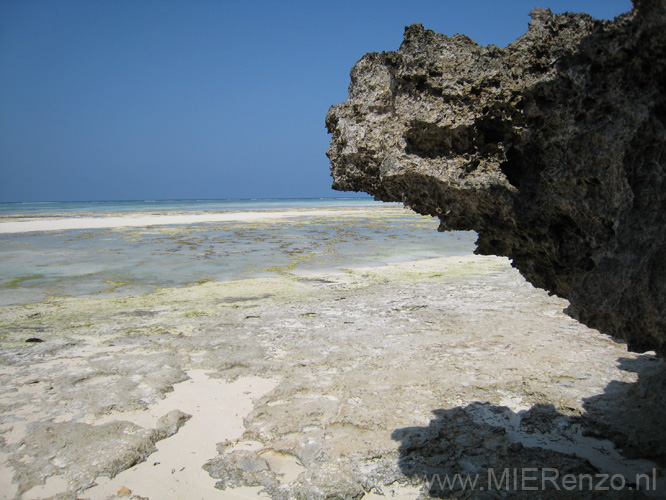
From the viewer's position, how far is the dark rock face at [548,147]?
2148mm

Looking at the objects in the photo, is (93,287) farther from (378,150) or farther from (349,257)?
(378,150)

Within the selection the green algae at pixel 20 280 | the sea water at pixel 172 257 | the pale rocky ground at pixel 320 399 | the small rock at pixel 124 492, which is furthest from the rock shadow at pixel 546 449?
the green algae at pixel 20 280

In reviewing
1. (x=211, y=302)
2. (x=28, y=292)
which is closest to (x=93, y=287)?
(x=28, y=292)

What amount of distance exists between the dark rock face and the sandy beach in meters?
1.29

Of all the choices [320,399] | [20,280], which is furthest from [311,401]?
[20,280]

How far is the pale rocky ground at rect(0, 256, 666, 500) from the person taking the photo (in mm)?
2975

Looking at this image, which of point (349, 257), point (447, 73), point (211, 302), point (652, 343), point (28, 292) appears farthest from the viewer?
point (349, 257)

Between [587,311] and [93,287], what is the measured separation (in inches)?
328

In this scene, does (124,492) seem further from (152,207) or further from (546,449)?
(152,207)

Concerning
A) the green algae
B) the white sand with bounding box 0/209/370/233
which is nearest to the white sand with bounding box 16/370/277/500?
the green algae

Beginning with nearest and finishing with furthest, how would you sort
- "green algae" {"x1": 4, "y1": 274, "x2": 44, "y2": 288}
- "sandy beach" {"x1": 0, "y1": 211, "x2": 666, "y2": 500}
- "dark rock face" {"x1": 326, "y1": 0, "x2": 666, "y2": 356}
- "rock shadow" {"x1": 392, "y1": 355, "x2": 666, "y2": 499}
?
"dark rock face" {"x1": 326, "y1": 0, "x2": 666, "y2": 356}, "rock shadow" {"x1": 392, "y1": 355, "x2": 666, "y2": 499}, "sandy beach" {"x1": 0, "y1": 211, "x2": 666, "y2": 500}, "green algae" {"x1": 4, "y1": 274, "x2": 44, "y2": 288}

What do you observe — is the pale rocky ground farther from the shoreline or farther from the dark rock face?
the shoreline

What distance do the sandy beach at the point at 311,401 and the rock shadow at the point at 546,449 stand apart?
1 centimetres

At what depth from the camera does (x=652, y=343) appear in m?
2.30
